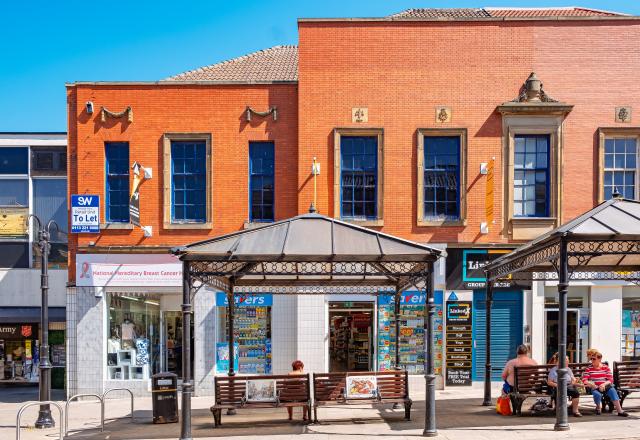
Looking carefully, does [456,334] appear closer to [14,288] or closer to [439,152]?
[439,152]

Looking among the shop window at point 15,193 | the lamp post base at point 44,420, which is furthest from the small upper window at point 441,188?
the shop window at point 15,193

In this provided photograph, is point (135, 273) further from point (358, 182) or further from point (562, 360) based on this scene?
point (562, 360)

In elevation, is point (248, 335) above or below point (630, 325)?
below

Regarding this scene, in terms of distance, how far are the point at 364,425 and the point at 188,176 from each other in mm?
10151

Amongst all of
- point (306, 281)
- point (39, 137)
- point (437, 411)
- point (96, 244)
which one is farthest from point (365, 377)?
point (39, 137)

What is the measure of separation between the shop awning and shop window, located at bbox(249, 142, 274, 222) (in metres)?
7.58

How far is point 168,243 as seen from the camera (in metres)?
20.3

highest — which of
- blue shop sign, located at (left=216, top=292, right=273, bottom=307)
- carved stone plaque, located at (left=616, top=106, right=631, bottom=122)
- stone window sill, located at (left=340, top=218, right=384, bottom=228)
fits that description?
carved stone plaque, located at (left=616, top=106, right=631, bottom=122)

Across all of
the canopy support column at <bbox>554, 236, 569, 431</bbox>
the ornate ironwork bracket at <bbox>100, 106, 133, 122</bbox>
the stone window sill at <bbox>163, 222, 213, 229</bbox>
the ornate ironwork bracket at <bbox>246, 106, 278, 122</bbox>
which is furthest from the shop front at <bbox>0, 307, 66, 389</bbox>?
the canopy support column at <bbox>554, 236, 569, 431</bbox>

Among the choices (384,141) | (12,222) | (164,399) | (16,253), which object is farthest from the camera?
(12,222)

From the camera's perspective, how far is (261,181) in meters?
20.7

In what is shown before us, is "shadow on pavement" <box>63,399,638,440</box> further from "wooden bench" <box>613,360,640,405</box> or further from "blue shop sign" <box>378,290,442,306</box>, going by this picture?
"blue shop sign" <box>378,290,442,306</box>

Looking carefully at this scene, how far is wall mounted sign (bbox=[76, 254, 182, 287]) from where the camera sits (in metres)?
20.2

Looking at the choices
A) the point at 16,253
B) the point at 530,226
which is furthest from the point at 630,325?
the point at 16,253
